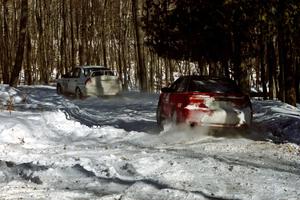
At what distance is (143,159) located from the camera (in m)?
9.01

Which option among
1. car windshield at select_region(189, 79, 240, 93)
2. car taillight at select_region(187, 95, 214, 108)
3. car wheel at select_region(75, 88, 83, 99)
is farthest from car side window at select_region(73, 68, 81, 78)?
car taillight at select_region(187, 95, 214, 108)

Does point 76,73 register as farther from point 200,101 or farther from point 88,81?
point 200,101

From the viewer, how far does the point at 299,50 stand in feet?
78.6

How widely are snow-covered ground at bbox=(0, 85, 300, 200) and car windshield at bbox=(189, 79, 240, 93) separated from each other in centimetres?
100

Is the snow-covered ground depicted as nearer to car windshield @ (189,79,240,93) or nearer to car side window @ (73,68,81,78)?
car windshield @ (189,79,240,93)

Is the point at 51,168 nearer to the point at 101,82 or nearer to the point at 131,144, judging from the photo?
the point at 131,144

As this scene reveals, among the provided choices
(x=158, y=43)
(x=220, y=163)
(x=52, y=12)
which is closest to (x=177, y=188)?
(x=220, y=163)

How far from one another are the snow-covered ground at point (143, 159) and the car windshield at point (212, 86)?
997 mm

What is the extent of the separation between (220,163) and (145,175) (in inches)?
59.5

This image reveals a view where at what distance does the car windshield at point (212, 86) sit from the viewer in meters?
12.6

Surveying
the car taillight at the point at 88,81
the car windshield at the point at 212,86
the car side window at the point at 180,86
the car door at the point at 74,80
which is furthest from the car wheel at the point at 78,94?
the car windshield at the point at 212,86

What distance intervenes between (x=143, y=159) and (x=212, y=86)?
434cm

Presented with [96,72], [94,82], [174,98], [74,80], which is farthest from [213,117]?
[74,80]

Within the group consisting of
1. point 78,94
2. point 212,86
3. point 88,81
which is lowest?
point 78,94
